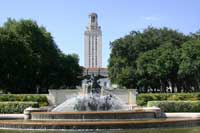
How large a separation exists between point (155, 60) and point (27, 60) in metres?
21.3

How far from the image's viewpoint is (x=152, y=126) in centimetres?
2698

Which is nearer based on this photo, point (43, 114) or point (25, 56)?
point (43, 114)

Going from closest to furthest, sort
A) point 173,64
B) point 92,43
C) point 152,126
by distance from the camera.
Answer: point 152,126 → point 173,64 → point 92,43

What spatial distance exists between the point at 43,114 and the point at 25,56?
41269mm

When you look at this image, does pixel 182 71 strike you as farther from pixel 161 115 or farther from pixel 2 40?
pixel 161 115

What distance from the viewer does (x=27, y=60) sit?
74.1 m

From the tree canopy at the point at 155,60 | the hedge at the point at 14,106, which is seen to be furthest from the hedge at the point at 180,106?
the tree canopy at the point at 155,60

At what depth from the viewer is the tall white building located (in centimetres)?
18238

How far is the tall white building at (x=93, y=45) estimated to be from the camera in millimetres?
182375

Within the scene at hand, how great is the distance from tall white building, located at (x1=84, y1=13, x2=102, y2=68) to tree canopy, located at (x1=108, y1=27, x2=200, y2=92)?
88316mm

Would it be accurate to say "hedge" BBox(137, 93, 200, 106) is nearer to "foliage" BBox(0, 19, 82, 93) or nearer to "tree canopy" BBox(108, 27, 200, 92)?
"tree canopy" BBox(108, 27, 200, 92)

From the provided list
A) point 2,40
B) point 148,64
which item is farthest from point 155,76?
point 2,40

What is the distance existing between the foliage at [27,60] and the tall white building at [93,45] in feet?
274

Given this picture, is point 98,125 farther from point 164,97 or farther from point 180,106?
point 164,97
